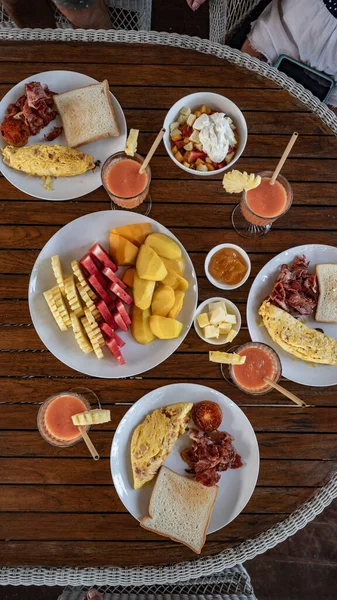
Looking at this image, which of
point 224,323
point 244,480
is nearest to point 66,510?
point 244,480

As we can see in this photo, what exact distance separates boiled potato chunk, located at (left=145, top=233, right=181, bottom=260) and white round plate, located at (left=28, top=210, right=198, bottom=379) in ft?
0.10

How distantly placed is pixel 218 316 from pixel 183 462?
0.46 metres

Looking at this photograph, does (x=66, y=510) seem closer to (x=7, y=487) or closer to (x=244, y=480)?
(x=7, y=487)

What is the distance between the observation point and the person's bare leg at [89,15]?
1.74 m

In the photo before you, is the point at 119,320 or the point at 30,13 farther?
the point at 30,13

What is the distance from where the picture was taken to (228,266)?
1.54m

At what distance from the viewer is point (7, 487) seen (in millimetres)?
1513

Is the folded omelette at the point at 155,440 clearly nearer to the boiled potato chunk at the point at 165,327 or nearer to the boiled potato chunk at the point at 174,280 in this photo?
the boiled potato chunk at the point at 165,327

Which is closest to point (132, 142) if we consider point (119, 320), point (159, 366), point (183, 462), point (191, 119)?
point (191, 119)

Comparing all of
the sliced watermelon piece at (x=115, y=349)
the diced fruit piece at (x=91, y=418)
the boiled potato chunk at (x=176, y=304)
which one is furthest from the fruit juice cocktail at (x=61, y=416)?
the boiled potato chunk at (x=176, y=304)

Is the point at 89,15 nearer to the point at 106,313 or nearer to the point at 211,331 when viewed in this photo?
the point at 106,313

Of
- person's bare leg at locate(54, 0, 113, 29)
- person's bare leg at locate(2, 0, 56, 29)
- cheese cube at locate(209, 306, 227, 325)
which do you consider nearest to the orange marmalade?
cheese cube at locate(209, 306, 227, 325)

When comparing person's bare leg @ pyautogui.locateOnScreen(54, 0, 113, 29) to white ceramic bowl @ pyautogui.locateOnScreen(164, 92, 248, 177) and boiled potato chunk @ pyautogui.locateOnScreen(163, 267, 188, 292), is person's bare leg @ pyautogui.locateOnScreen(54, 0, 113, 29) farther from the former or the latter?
boiled potato chunk @ pyautogui.locateOnScreen(163, 267, 188, 292)

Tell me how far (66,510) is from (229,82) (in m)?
1.48
